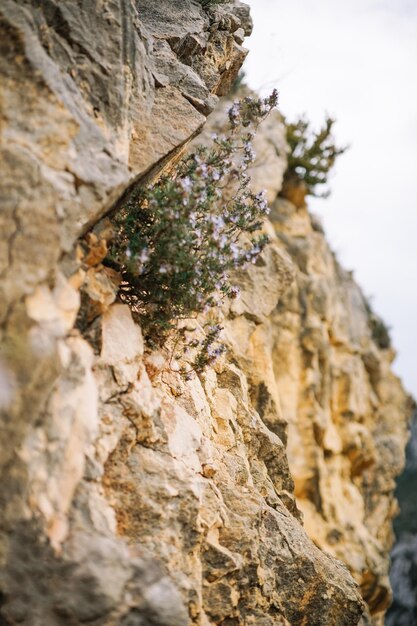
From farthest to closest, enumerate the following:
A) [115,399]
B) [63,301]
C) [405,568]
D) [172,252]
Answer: [405,568] < [172,252] < [115,399] < [63,301]

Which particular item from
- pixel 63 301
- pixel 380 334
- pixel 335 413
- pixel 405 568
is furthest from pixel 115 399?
pixel 405 568

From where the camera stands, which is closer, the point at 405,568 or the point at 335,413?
the point at 335,413

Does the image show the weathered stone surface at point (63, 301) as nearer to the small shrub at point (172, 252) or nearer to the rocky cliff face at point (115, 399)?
the rocky cliff face at point (115, 399)

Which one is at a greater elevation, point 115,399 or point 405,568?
point 115,399

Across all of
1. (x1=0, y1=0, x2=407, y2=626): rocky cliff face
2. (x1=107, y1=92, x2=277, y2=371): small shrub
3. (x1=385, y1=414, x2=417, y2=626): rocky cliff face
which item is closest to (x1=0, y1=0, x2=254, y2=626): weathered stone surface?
(x1=0, y1=0, x2=407, y2=626): rocky cliff face

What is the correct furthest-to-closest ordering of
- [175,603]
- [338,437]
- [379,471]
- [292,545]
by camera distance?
[379,471]
[338,437]
[292,545]
[175,603]

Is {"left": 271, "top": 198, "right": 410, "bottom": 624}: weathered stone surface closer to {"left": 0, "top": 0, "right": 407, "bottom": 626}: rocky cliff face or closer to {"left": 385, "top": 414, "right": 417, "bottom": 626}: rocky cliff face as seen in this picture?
{"left": 0, "top": 0, "right": 407, "bottom": 626}: rocky cliff face

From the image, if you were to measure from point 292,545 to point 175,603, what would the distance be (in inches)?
87.9

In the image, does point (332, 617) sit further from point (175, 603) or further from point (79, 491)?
point (79, 491)

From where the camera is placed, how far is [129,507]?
361 centimetres

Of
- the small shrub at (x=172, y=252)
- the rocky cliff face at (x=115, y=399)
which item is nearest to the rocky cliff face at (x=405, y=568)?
the rocky cliff face at (x=115, y=399)

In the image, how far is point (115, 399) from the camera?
12.7 feet

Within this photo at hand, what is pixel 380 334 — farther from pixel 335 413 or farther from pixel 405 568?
pixel 405 568

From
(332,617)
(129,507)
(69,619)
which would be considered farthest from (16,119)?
(332,617)
